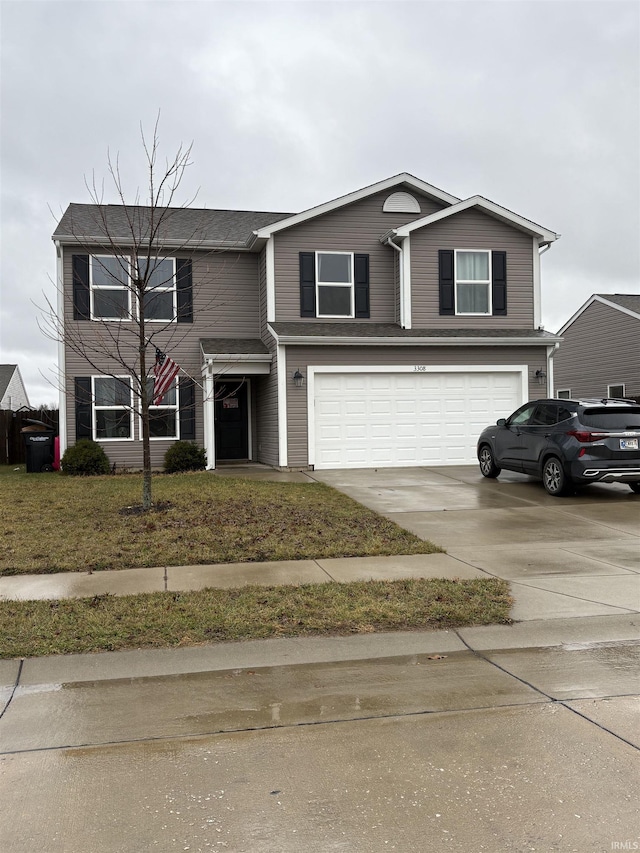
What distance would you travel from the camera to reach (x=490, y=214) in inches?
723

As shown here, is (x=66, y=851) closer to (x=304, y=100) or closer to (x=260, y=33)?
(x=260, y=33)

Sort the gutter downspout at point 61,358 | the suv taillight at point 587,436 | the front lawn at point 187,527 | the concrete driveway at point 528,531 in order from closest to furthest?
the concrete driveway at point 528,531, the front lawn at point 187,527, the suv taillight at point 587,436, the gutter downspout at point 61,358

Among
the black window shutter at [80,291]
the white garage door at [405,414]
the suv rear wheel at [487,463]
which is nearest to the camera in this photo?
the suv rear wheel at [487,463]

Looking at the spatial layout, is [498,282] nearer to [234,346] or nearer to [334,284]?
[334,284]

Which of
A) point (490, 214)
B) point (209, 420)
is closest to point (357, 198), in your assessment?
point (490, 214)

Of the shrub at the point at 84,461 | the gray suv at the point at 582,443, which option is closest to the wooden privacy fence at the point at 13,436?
the shrub at the point at 84,461

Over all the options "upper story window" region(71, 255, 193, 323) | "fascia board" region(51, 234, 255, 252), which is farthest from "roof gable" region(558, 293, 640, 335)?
"upper story window" region(71, 255, 193, 323)

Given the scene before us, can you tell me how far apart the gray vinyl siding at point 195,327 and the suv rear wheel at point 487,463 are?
282 inches

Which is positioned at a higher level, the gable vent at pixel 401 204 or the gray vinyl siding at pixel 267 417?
the gable vent at pixel 401 204

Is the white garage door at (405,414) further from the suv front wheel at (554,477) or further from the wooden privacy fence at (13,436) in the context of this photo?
the wooden privacy fence at (13,436)

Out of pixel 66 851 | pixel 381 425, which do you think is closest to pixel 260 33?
pixel 381 425

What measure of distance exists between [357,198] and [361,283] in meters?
2.14

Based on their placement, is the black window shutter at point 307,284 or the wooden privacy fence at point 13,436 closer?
the black window shutter at point 307,284

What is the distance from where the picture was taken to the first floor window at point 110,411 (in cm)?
1794
